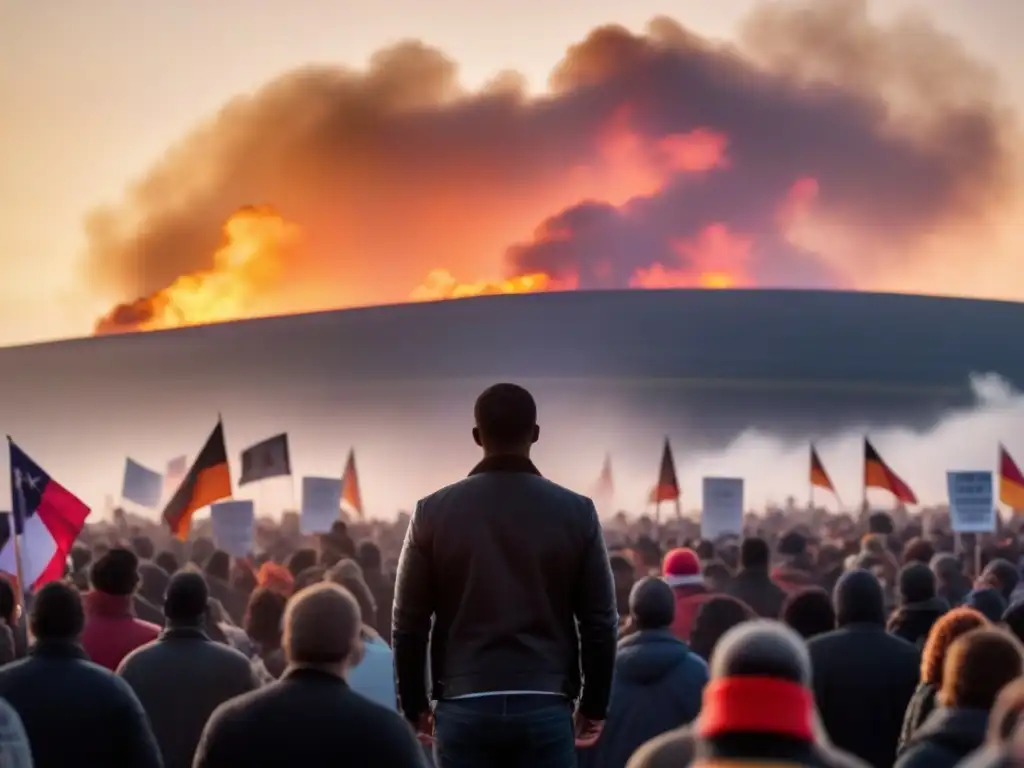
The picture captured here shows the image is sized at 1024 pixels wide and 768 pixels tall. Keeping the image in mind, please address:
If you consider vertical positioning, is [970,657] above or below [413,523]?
below

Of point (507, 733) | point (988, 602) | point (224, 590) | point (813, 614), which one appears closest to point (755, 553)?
point (988, 602)

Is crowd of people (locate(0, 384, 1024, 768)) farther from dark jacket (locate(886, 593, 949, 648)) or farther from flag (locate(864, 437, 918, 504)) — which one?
flag (locate(864, 437, 918, 504))

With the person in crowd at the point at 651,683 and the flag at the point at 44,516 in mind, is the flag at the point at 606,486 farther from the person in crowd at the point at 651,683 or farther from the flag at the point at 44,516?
the person in crowd at the point at 651,683

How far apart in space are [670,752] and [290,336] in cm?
4658

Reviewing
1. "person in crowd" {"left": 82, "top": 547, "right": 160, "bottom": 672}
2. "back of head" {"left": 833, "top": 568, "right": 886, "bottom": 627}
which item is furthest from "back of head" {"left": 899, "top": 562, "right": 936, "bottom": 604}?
"person in crowd" {"left": 82, "top": 547, "right": 160, "bottom": 672}

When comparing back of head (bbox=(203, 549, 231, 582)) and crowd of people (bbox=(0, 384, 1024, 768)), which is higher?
back of head (bbox=(203, 549, 231, 582))

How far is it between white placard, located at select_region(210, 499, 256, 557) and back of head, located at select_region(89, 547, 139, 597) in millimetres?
8260

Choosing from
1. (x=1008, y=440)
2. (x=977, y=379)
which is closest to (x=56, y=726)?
(x=1008, y=440)

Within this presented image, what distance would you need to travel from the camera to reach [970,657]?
15.8ft

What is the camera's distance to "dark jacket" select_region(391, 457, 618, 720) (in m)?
5.44

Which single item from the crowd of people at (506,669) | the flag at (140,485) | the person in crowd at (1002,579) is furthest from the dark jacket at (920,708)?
the flag at (140,485)

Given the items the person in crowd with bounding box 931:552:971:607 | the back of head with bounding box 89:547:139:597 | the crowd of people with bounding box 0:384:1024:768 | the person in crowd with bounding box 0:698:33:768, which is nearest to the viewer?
the crowd of people with bounding box 0:384:1024:768

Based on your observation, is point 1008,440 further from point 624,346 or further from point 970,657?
point 970,657

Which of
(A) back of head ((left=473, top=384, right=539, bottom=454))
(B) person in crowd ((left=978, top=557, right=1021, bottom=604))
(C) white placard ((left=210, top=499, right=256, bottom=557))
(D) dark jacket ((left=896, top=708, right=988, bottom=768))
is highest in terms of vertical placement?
(C) white placard ((left=210, top=499, right=256, bottom=557))
